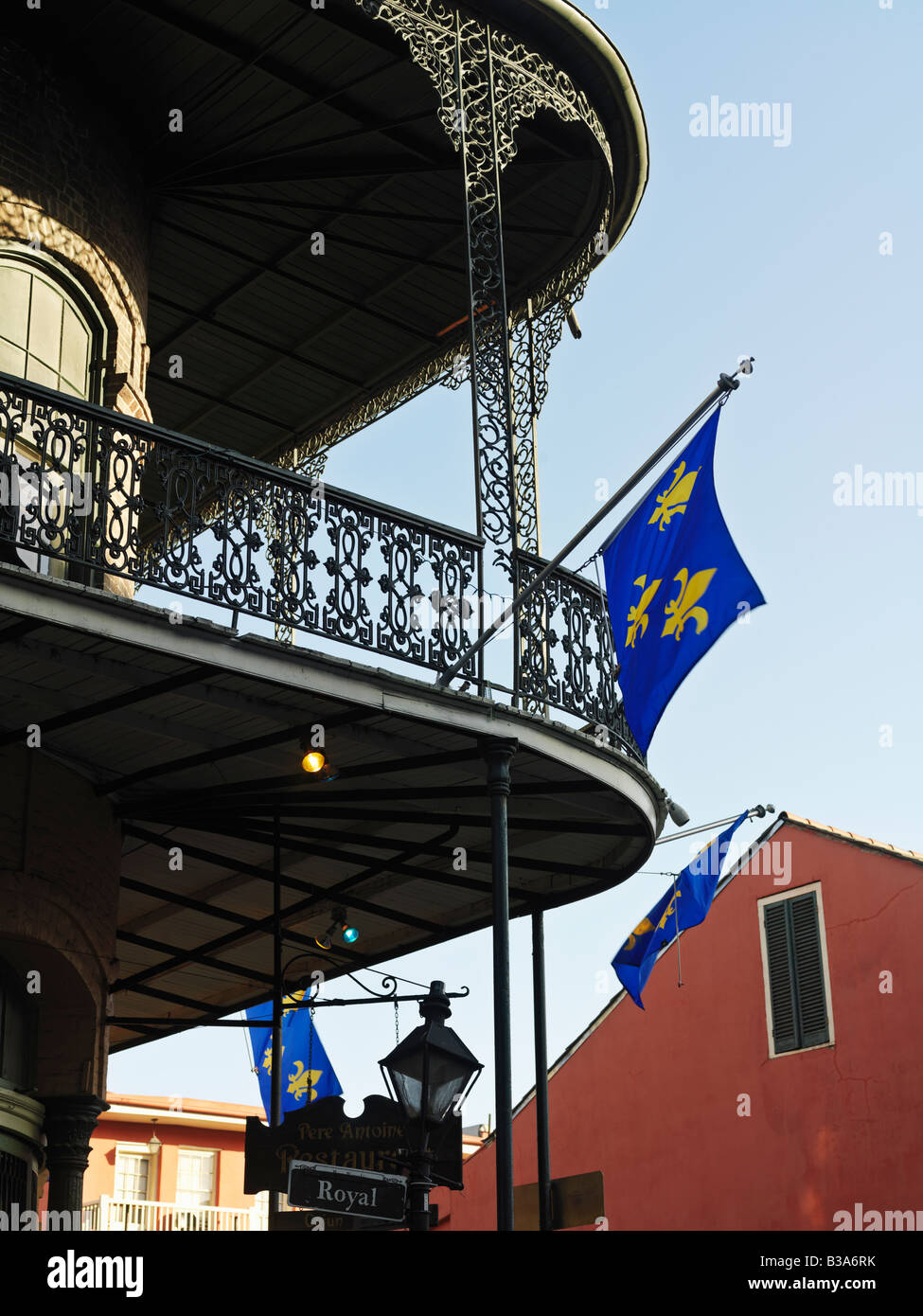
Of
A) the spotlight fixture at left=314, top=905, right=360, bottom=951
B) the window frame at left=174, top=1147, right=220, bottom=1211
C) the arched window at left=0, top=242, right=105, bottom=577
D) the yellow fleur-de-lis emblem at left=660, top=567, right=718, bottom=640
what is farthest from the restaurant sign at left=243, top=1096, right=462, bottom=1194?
the window frame at left=174, top=1147, right=220, bottom=1211

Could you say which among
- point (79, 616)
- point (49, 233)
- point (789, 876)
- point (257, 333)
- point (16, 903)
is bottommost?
point (16, 903)

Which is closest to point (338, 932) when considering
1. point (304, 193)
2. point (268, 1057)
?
point (268, 1057)

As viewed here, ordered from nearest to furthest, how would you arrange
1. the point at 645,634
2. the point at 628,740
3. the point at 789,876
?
the point at 645,634
the point at 628,740
the point at 789,876

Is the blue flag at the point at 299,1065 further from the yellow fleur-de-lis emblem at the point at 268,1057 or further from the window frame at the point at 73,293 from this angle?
the window frame at the point at 73,293

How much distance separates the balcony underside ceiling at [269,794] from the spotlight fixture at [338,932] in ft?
0.56

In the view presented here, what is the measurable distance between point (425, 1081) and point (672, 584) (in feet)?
10.1

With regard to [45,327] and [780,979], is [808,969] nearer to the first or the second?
[780,979]

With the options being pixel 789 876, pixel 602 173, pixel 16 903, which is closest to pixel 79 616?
pixel 16 903

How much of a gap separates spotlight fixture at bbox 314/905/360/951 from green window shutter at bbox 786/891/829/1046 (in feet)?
25.2

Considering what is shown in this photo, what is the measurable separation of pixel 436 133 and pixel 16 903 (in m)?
6.39

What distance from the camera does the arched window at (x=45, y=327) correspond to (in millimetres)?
10820

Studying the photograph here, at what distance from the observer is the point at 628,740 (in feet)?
34.0

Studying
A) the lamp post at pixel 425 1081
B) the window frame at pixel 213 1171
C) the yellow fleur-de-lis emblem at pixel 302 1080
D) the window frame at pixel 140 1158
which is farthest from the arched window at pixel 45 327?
the window frame at pixel 213 1171
